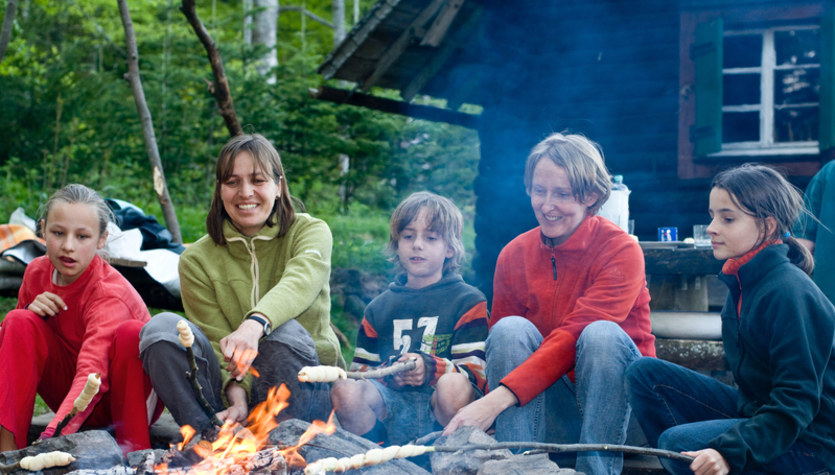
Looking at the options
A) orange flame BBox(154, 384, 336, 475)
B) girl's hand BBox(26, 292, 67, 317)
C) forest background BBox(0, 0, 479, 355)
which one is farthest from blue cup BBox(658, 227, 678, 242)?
forest background BBox(0, 0, 479, 355)

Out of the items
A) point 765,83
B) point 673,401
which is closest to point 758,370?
point 673,401

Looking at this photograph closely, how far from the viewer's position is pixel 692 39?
623 centimetres

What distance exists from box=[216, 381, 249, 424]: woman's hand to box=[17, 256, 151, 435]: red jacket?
50 cm

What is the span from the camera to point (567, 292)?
289 cm

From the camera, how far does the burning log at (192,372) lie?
220 cm

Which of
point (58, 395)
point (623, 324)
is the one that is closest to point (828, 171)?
point (623, 324)

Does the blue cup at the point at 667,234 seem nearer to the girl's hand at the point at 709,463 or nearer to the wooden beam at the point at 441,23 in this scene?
the wooden beam at the point at 441,23

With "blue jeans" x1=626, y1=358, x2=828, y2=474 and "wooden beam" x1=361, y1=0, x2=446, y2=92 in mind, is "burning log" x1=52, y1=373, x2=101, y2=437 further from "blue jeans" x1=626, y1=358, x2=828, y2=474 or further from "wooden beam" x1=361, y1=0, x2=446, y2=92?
"wooden beam" x1=361, y1=0, x2=446, y2=92

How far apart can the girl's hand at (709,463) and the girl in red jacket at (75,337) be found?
79.9 inches

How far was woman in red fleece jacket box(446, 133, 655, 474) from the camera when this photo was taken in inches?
98.9

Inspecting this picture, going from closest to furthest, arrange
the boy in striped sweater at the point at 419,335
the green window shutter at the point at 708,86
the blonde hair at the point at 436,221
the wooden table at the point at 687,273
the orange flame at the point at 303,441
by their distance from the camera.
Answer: the orange flame at the point at 303,441
the boy in striped sweater at the point at 419,335
the blonde hair at the point at 436,221
the wooden table at the point at 687,273
the green window shutter at the point at 708,86

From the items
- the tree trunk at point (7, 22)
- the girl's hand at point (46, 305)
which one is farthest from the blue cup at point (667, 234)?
the tree trunk at point (7, 22)

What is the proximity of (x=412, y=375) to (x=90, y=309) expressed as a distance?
4.44 ft

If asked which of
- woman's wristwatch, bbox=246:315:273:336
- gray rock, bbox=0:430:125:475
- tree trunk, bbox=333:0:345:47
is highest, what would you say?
tree trunk, bbox=333:0:345:47
